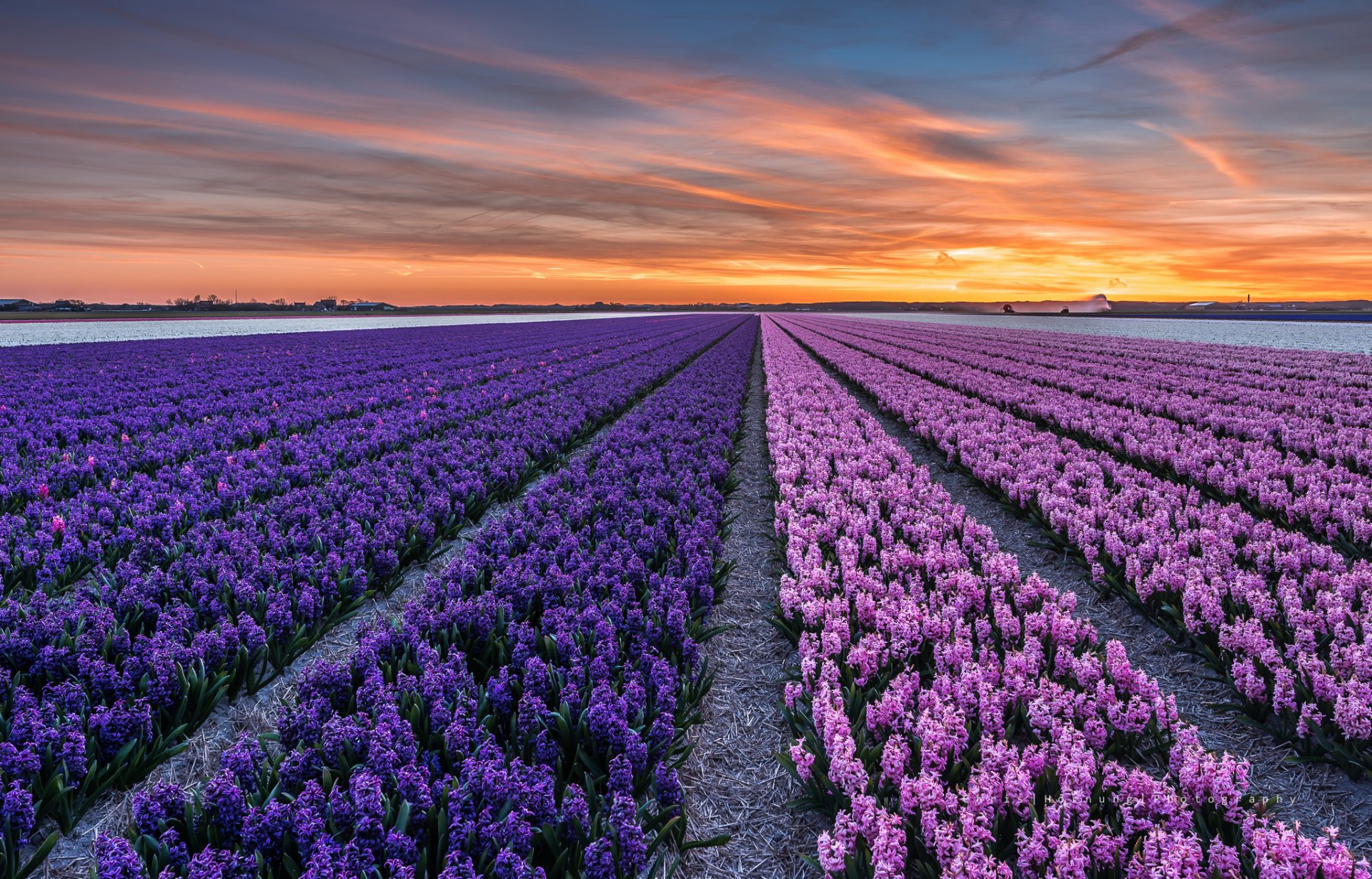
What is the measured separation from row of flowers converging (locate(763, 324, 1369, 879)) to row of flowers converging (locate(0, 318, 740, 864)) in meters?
4.12

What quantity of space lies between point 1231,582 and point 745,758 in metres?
4.95

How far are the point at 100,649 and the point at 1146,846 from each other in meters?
6.64

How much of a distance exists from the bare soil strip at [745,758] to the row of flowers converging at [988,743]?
275mm

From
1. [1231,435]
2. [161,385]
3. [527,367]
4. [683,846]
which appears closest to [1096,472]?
[1231,435]

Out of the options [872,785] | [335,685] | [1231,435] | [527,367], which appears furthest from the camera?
[527,367]

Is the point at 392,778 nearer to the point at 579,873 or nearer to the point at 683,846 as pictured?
the point at 579,873

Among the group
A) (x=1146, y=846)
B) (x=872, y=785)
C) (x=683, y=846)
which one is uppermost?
(x=1146, y=846)

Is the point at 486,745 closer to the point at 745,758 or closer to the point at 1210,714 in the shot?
the point at 745,758

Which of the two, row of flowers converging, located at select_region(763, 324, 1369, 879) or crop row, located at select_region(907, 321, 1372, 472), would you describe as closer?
row of flowers converging, located at select_region(763, 324, 1369, 879)

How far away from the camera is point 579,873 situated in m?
3.27

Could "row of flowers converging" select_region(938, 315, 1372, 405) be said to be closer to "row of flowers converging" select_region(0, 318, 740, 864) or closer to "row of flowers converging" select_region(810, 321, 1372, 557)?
"row of flowers converging" select_region(810, 321, 1372, 557)

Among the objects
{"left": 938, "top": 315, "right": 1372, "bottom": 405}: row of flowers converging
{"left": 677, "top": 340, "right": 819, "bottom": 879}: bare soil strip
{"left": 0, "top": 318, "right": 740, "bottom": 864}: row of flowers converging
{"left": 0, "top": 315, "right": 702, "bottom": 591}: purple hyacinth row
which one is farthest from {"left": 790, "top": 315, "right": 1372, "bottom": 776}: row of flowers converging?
{"left": 0, "top": 315, "right": 702, "bottom": 591}: purple hyacinth row

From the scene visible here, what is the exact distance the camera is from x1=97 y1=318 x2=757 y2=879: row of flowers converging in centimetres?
321

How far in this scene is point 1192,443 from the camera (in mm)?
12109
